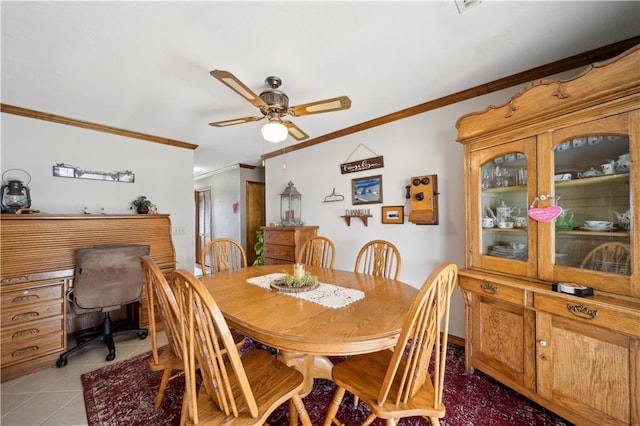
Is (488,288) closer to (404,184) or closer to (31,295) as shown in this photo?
(404,184)

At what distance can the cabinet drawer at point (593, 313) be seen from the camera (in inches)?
45.3

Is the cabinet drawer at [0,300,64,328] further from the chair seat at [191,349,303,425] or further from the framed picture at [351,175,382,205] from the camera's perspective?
the framed picture at [351,175,382,205]

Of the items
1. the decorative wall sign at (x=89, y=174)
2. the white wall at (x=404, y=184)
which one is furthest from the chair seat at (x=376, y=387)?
the decorative wall sign at (x=89, y=174)

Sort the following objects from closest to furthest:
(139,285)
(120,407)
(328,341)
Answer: (328,341) → (120,407) → (139,285)

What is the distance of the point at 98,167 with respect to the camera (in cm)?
296

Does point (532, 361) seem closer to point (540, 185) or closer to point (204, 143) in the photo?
point (540, 185)

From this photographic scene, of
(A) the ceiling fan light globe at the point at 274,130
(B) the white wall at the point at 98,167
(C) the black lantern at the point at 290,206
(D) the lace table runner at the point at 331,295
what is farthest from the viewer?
(C) the black lantern at the point at 290,206

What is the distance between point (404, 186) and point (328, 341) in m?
2.12

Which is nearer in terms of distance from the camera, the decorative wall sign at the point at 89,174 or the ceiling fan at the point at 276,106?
the ceiling fan at the point at 276,106

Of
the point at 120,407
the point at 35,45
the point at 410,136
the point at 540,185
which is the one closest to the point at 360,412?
the point at 120,407

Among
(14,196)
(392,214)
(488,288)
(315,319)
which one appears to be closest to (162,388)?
(315,319)

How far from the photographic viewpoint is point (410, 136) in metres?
2.67

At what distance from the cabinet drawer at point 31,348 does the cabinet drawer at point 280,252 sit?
2207 millimetres

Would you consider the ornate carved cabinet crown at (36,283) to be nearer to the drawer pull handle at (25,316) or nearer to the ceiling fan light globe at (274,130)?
the drawer pull handle at (25,316)
